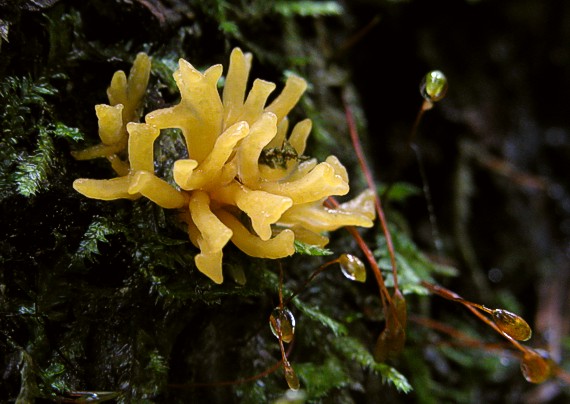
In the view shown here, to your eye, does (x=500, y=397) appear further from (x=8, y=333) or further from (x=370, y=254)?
(x=8, y=333)

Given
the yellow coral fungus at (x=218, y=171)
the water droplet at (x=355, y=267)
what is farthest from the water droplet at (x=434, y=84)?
the water droplet at (x=355, y=267)

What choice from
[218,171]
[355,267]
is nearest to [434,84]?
[355,267]

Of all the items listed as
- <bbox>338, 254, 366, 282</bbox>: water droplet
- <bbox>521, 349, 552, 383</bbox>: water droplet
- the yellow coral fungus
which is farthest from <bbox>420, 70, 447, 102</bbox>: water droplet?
<bbox>521, 349, 552, 383</bbox>: water droplet

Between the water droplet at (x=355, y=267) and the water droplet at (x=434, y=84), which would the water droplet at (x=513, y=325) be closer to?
the water droplet at (x=355, y=267)

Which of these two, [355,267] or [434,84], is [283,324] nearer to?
[355,267]

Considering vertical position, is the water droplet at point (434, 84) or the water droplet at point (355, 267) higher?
the water droplet at point (434, 84)
